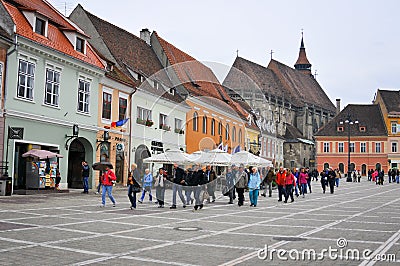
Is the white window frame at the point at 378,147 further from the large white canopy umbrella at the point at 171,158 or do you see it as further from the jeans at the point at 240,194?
the large white canopy umbrella at the point at 171,158

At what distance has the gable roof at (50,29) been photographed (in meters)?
25.2

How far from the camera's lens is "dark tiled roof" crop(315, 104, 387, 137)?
89.6 metres

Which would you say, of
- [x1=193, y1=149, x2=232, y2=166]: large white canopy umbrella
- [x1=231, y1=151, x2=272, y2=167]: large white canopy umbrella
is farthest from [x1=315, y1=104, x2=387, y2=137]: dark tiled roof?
[x1=193, y1=149, x2=232, y2=166]: large white canopy umbrella

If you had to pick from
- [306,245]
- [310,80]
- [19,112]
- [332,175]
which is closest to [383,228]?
[306,245]

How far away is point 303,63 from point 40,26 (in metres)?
107

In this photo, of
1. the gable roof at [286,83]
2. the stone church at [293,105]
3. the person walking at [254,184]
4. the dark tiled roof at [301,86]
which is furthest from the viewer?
the dark tiled roof at [301,86]

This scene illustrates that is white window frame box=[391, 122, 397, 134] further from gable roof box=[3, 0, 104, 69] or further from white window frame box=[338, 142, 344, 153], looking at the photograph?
gable roof box=[3, 0, 104, 69]

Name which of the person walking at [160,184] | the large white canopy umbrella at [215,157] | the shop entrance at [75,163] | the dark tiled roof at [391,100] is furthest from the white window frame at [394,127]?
the person walking at [160,184]

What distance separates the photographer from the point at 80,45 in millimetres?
30344

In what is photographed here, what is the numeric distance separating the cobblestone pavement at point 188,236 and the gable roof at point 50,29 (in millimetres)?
10367

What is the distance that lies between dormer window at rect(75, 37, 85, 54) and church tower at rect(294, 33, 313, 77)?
10113 centimetres

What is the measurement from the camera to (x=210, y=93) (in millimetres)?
20719

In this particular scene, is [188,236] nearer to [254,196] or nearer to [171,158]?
[171,158]

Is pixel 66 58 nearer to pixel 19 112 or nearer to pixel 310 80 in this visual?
pixel 19 112
